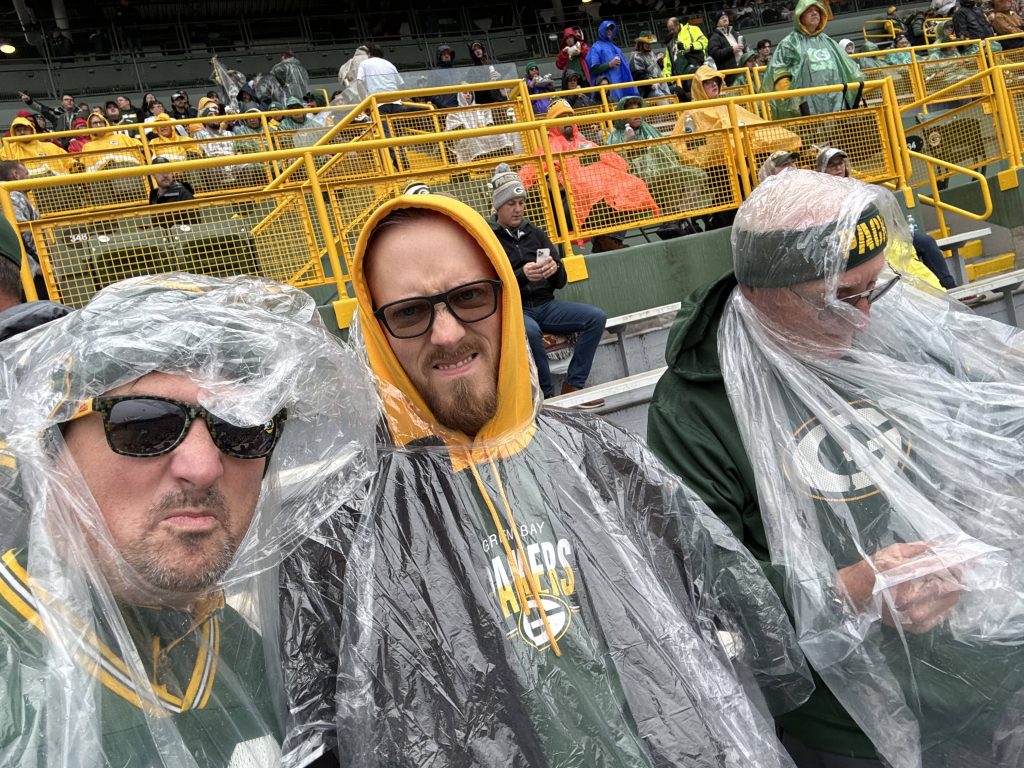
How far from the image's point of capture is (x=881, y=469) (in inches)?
64.2

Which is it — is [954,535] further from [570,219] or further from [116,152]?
[116,152]

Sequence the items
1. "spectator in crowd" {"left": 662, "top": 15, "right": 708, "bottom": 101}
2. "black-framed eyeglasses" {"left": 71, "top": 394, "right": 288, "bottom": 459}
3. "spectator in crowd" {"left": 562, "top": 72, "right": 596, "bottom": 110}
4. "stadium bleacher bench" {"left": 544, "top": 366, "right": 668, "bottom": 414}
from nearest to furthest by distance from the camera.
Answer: "black-framed eyeglasses" {"left": 71, "top": 394, "right": 288, "bottom": 459} < "stadium bleacher bench" {"left": 544, "top": 366, "right": 668, "bottom": 414} < "spectator in crowd" {"left": 562, "top": 72, "right": 596, "bottom": 110} < "spectator in crowd" {"left": 662, "top": 15, "right": 708, "bottom": 101}

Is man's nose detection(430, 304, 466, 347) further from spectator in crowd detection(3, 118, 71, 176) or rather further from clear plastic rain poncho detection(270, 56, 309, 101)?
clear plastic rain poncho detection(270, 56, 309, 101)

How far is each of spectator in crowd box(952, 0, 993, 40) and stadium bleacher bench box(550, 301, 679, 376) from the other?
12776 mm

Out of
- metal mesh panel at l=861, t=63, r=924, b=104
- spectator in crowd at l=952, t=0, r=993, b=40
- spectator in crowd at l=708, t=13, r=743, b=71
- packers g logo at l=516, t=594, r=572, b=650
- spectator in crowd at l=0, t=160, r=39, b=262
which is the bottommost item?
packers g logo at l=516, t=594, r=572, b=650

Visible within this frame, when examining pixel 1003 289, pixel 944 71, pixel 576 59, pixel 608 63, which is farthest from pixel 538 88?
pixel 1003 289

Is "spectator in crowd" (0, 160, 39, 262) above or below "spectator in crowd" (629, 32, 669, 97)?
below

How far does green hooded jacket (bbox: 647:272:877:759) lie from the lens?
1720mm

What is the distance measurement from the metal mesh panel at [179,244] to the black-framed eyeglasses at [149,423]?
13.9 ft

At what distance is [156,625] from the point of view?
1.21m

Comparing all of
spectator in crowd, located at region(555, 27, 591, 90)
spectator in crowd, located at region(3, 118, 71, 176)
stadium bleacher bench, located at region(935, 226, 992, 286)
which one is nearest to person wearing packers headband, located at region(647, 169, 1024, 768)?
stadium bleacher bench, located at region(935, 226, 992, 286)

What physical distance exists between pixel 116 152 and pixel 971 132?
10793 millimetres

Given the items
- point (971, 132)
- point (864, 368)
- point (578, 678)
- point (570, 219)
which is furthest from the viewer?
point (971, 132)

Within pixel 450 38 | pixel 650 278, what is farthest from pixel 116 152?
pixel 450 38
